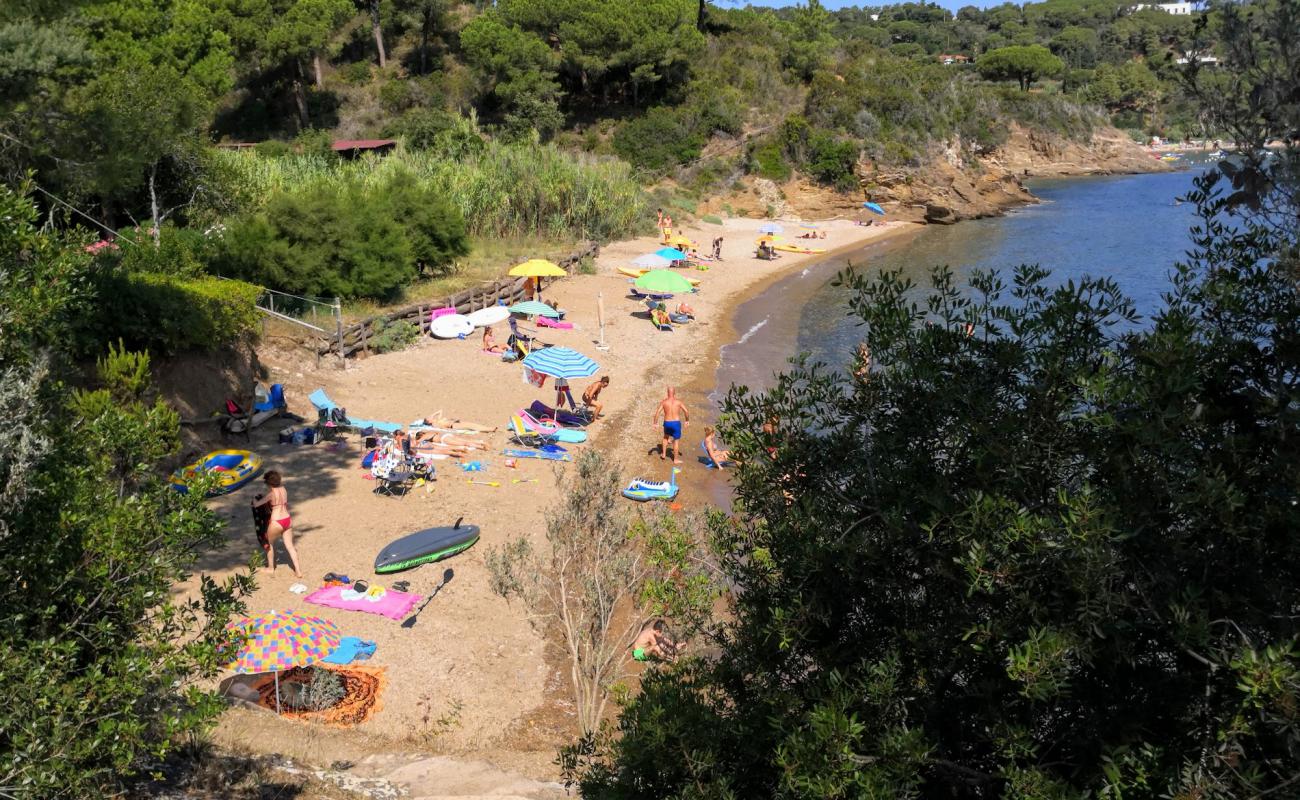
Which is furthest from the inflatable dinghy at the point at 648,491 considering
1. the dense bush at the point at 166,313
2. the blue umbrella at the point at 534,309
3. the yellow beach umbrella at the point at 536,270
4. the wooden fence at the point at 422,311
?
the yellow beach umbrella at the point at 536,270

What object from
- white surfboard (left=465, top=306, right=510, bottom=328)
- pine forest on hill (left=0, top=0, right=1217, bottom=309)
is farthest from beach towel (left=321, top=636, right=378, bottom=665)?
white surfboard (left=465, top=306, right=510, bottom=328)

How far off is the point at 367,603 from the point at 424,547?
123cm

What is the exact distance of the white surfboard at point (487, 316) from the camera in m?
22.4

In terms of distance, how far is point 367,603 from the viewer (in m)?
A: 11.0

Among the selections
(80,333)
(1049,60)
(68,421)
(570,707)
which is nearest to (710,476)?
(570,707)

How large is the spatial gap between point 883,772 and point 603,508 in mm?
5139

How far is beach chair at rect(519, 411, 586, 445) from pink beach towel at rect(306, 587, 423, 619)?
588 centimetres

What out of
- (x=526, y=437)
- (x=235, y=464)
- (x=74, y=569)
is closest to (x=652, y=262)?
(x=526, y=437)

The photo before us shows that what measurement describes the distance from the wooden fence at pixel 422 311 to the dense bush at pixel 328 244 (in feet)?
3.71

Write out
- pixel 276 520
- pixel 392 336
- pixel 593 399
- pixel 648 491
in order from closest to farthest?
Result: pixel 276 520
pixel 648 491
pixel 593 399
pixel 392 336

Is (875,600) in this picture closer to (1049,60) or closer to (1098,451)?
(1098,451)

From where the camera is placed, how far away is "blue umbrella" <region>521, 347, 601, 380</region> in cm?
1778

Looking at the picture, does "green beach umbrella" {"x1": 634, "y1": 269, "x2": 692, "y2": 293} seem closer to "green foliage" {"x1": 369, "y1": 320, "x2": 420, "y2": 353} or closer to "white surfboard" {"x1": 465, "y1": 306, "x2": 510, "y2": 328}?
"white surfboard" {"x1": 465, "y1": 306, "x2": 510, "y2": 328}

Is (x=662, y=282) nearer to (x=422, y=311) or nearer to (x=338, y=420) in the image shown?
(x=422, y=311)
